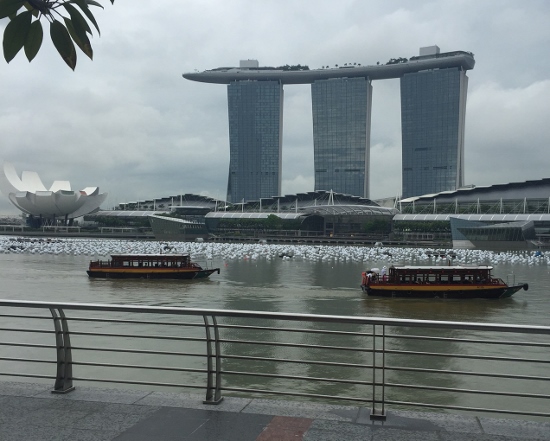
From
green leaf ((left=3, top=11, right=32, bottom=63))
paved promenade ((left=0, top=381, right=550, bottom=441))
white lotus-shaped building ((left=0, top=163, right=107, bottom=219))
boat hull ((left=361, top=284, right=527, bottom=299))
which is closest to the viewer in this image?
green leaf ((left=3, top=11, right=32, bottom=63))

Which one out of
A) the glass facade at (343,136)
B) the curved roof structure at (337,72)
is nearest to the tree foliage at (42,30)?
the glass facade at (343,136)

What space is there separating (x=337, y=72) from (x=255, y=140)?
78.5 feet

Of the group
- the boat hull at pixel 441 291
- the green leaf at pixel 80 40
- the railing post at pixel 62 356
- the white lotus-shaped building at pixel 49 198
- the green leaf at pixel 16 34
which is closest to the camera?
the green leaf at pixel 16 34

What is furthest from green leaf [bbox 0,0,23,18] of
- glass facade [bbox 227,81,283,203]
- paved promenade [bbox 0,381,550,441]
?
glass facade [bbox 227,81,283,203]

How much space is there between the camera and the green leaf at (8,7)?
6.14 ft

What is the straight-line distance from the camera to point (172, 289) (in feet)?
87.7

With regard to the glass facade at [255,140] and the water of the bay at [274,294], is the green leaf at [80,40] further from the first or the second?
the glass facade at [255,140]

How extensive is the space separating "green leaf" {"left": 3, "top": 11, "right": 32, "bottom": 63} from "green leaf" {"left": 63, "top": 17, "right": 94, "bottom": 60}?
0.16m

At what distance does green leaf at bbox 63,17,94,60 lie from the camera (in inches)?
82.8

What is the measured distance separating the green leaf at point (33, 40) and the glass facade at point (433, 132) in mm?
118356

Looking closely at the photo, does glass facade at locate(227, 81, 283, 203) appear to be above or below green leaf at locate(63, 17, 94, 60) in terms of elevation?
above

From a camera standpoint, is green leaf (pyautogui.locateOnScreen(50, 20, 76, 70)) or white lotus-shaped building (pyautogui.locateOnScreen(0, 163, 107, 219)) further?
white lotus-shaped building (pyautogui.locateOnScreen(0, 163, 107, 219))

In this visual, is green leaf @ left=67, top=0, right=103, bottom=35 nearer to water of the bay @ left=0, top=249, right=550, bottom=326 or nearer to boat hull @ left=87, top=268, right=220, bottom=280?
water of the bay @ left=0, top=249, right=550, bottom=326

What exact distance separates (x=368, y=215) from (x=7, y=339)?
7705cm
